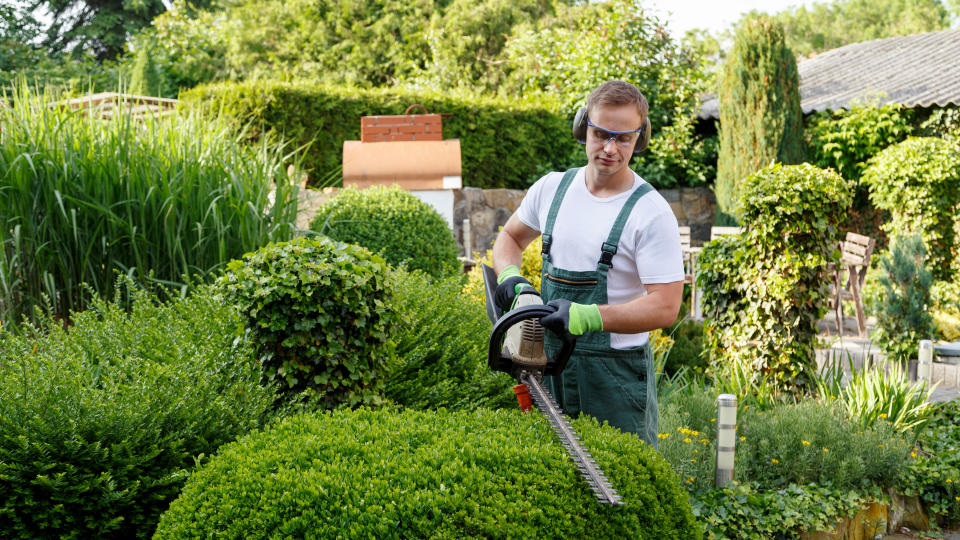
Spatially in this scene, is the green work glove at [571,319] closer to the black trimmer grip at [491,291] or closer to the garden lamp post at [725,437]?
the black trimmer grip at [491,291]

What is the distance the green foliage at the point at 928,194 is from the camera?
9.10 m

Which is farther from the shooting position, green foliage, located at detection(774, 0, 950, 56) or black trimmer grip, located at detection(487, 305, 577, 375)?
green foliage, located at detection(774, 0, 950, 56)

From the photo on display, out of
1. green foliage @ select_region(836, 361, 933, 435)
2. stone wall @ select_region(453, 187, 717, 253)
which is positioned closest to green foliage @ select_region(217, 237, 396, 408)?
green foliage @ select_region(836, 361, 933, 435)

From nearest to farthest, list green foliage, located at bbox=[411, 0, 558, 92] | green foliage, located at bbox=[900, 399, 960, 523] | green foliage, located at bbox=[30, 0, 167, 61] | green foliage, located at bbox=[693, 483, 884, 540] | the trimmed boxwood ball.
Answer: the trimmed boxwood ball
green foliage, located at bbox=[693, 483, 884, 540]
green foliage, located at bbox=[900, 399, 960, 523]
green foliage, located at bbox=[411, 0, 558, 92]
green foliage, located at bbox=[30, 0, 167, 61]

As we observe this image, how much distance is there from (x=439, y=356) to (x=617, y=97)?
1837mm

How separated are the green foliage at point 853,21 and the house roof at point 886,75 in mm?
24480

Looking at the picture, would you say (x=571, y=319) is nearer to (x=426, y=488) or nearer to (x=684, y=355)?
(x=426, y=488)

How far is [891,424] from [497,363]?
334 centimetres

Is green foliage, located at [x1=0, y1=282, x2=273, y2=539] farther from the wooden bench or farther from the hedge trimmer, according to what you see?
the wooden bench

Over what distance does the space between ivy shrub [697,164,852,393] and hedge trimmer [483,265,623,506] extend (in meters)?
3.03

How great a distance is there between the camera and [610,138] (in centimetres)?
228

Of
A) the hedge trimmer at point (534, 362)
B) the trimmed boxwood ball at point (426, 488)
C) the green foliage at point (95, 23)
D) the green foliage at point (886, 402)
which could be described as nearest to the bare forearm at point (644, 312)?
the hedge trimmer at point (534, 362)

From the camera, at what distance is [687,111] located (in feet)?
41.0

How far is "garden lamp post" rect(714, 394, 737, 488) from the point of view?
3.53 meters
